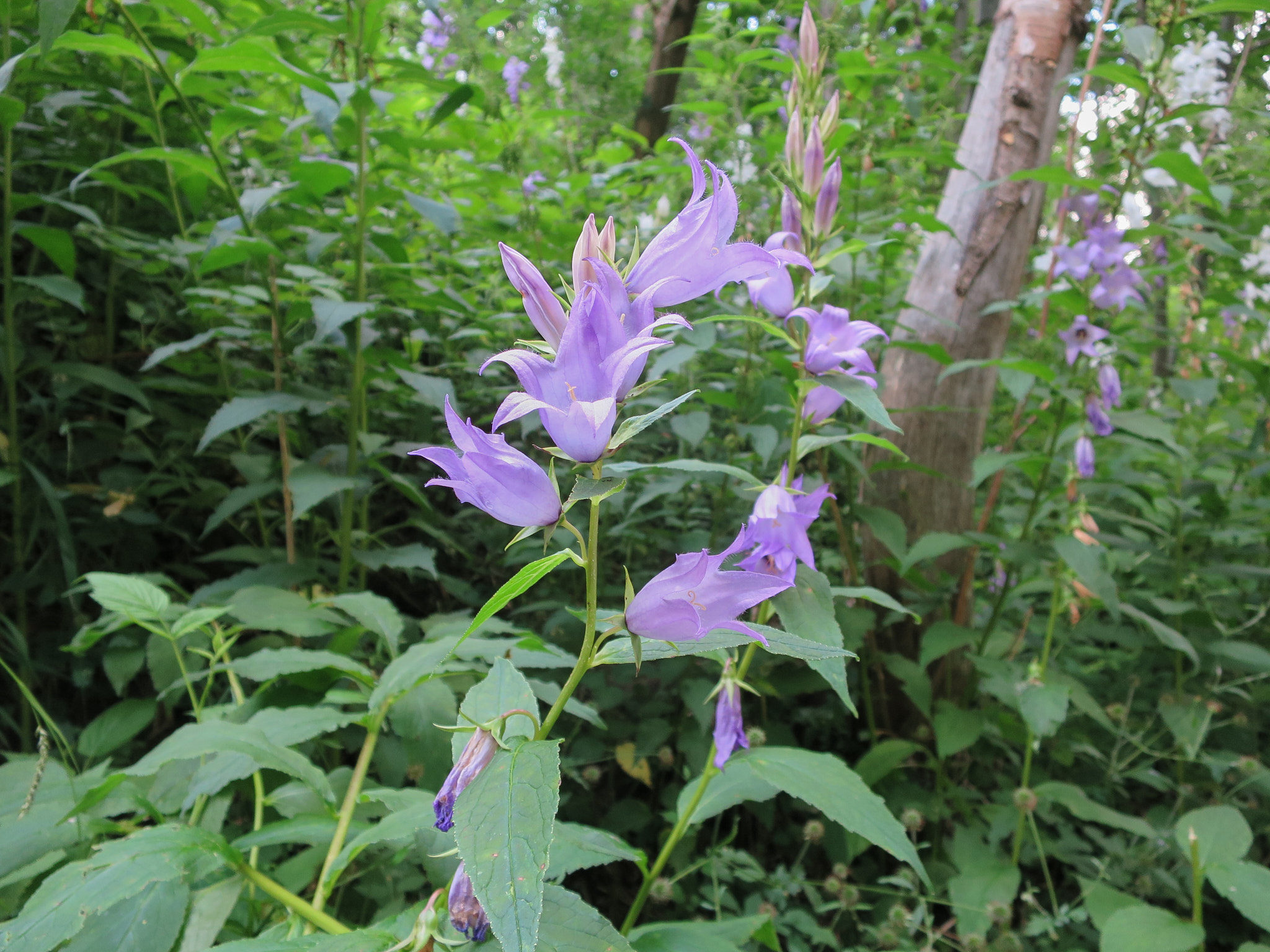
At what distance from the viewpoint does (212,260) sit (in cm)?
171

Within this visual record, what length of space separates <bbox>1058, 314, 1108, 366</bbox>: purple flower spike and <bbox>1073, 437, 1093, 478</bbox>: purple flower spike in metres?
0.24

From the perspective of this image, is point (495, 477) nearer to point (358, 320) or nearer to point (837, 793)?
point (837, 793)

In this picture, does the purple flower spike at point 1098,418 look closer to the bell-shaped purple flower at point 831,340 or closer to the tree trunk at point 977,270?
the tree trunk at point 977,270

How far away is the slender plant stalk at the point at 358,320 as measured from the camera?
5.97ft

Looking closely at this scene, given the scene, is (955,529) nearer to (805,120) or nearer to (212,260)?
(805,120)

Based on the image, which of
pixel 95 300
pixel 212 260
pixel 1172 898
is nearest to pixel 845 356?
pixel 212 260

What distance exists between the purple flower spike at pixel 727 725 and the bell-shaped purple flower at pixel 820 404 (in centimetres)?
47

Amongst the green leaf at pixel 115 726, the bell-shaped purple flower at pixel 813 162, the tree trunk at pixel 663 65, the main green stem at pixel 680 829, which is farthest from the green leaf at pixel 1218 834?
the tree trunk at pixel 663 65

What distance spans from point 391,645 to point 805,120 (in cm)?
122

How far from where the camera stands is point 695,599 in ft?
2.25

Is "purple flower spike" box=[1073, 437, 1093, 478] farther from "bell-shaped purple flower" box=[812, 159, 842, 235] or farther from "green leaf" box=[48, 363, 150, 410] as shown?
"green leaf" box=[48, 363, 150, 410]

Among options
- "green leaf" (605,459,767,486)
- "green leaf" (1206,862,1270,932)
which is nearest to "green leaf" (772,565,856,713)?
"green leaf" (605,459,767,486)

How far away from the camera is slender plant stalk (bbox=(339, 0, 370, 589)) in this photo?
182 centimetres

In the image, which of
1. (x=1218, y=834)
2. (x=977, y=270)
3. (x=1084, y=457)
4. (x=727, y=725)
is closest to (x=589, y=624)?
(x=727, y=725)
